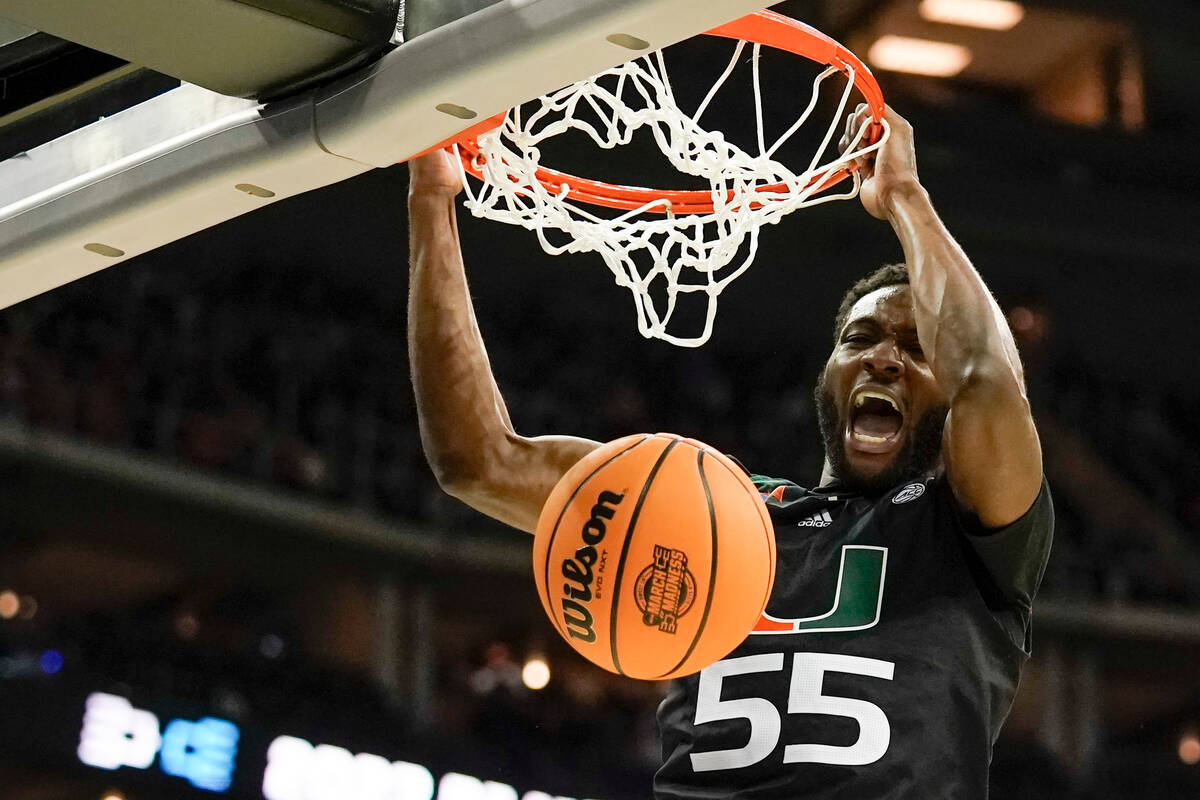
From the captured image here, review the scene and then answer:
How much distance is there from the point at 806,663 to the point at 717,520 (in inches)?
14.0

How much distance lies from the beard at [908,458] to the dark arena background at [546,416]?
601 cm

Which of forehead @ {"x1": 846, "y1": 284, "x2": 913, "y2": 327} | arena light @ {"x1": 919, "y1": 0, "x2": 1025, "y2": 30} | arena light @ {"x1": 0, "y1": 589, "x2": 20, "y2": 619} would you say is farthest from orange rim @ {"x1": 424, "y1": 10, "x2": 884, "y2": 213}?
arena light @ {"x1": 0, "y1": 589, "x2": 20, "y2": 619}

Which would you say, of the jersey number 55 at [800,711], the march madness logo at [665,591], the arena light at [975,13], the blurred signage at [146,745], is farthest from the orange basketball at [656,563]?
the arena light at [975,13]

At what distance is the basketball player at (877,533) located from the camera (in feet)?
Answer: 8.32

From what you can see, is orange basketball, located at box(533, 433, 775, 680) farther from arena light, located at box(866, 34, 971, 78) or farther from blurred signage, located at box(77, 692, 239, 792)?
arena light, located at box(866, 34, 971, 78)

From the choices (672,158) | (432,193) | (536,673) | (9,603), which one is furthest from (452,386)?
(536,673)

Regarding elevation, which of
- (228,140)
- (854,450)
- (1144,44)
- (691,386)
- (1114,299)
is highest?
(1144,44)

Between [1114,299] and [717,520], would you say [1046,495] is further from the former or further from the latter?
[1114,299]

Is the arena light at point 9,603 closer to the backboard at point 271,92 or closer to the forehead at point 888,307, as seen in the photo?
the forehead at point 888,307

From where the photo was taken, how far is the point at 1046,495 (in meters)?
2.66

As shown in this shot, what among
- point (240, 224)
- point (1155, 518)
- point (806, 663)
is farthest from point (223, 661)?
point (806, 663)

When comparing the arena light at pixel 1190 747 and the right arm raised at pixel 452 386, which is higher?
the right arm raised at pixel 452 386

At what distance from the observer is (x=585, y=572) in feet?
7.89

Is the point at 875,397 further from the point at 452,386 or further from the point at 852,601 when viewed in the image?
the point at 452,386
